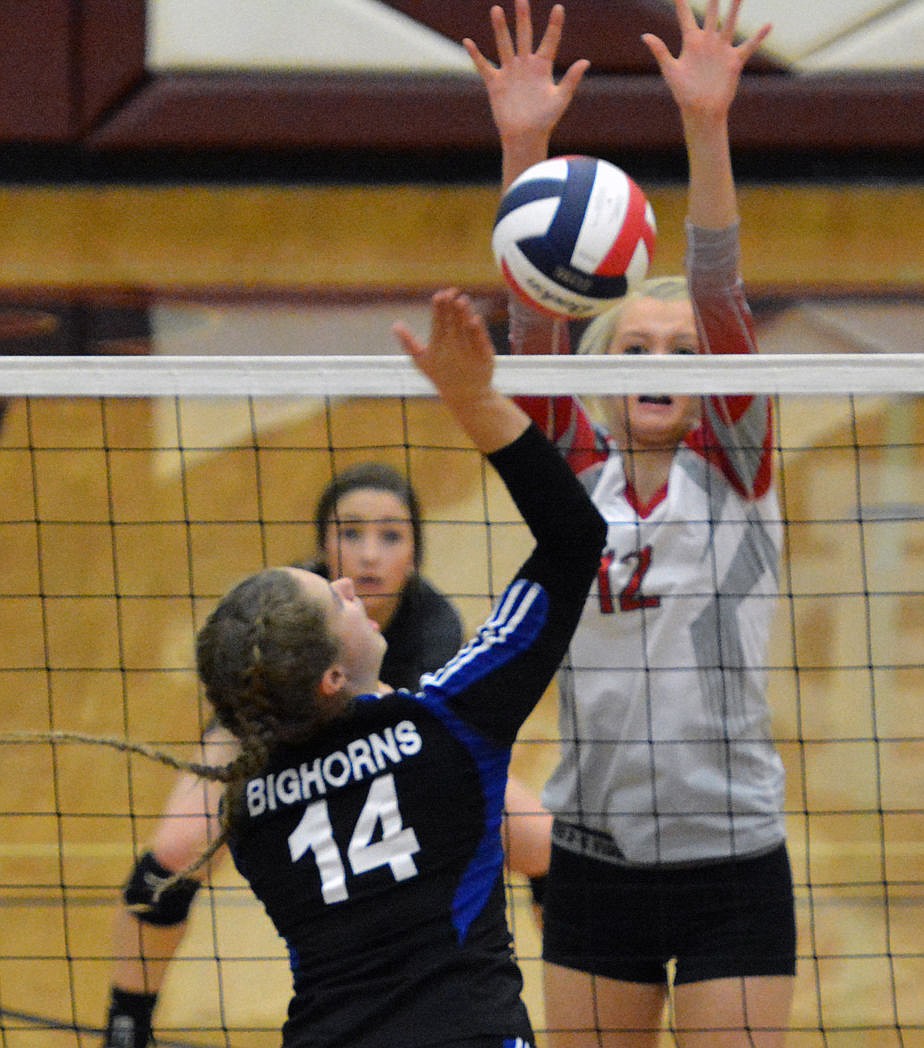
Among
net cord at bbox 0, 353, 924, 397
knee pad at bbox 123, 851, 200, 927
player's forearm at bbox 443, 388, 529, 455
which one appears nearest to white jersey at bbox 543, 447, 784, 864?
net cord at bbox 0, 353, 924, 397

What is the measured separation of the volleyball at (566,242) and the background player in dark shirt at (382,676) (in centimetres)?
66

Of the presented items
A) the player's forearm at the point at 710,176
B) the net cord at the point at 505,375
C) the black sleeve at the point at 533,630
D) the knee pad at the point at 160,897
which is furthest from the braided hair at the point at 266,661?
the knee pad at the point at 160,897

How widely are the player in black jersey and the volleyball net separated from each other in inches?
29.1

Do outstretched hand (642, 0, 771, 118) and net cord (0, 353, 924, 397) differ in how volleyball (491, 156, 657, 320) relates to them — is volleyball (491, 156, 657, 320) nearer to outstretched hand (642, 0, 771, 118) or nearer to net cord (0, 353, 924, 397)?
net cord (0, 353, 924, 397)

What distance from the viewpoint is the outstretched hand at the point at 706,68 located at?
2598 mm

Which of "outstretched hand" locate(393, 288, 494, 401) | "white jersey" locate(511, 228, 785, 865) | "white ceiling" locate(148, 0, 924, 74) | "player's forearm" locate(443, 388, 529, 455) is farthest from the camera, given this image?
"white ceiling" locate(148, 0, 924, 74)

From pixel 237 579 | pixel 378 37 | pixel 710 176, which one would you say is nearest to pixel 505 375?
pixel 710 176

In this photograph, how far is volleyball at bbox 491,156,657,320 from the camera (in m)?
2.80

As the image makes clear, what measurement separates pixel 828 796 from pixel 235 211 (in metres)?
5.89

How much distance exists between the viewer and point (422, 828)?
2.01 meters

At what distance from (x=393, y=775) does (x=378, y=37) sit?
7416 mm

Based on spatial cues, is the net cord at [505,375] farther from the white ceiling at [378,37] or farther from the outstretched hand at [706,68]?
the white ceiling at [378,37]

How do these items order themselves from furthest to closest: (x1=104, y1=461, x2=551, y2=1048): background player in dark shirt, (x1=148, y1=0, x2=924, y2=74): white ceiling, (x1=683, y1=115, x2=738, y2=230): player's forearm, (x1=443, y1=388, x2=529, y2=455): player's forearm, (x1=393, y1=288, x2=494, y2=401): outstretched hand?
(x1=148, y1=0, x2=924, y2=74): white ceiling, (x1=104, y1=461, x2=551, y2=1048): background player in dark shirt, (x1=683, y1=115, x2=738, y2=230): player's forearm, (x1=443, y1=388, x2=529, y2=455): player's forearm, (x1=393, y1=288, x2=494, y2=401): outstretched hand

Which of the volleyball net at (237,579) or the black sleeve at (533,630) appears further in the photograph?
the volleyball net at (237,579)
